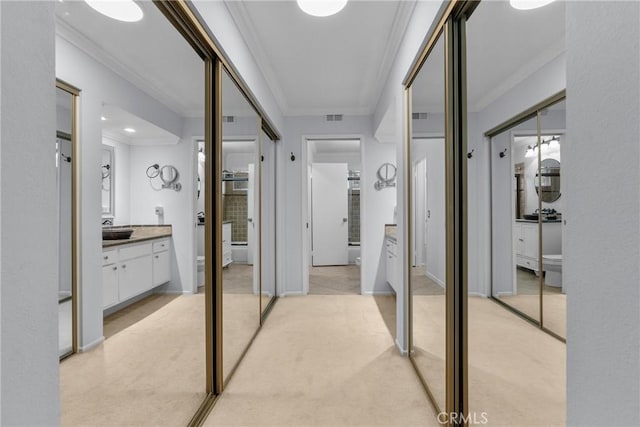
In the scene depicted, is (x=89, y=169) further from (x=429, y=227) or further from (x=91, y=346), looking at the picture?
(x=429, y=227)

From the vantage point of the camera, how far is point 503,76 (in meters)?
1.10

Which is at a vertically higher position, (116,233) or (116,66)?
(116,66)

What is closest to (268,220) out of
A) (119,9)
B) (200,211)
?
(200,211)

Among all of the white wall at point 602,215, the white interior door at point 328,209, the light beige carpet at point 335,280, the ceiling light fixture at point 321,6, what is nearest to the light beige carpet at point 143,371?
the white wall at point 602,215

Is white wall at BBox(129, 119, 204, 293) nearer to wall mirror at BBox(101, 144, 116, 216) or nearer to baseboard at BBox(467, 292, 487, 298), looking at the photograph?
wall mirror at BBox(101, 144, 116, 216)

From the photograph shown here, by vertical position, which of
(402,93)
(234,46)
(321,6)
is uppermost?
(321,6)

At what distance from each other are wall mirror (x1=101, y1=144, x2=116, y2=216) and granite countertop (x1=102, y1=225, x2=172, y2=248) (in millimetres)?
92

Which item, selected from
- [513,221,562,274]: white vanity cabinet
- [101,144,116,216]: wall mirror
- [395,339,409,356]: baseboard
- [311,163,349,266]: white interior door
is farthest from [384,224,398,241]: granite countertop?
[101,144,116,216]: wall mirror

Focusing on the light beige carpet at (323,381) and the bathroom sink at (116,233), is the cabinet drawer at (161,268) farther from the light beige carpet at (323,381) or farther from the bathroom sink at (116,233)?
the light beige carpet at (323,381)

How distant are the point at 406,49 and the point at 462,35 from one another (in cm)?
93

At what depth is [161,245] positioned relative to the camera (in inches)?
58.4

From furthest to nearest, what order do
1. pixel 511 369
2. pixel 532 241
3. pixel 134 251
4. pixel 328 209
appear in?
1. pixel 328 209
2. pixel 134 251
3. pixel 511 369
4. pixel 532 241

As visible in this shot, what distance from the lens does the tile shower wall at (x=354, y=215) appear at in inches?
268

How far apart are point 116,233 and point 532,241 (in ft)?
4.86
